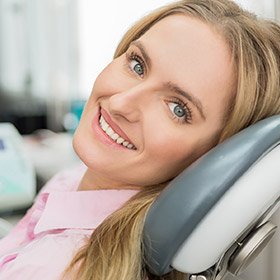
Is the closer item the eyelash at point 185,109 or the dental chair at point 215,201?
the dental chair at point 215,201

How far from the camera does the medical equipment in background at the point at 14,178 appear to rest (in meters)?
1.47

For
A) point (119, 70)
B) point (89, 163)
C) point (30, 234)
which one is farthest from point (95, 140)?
point (30, 234)

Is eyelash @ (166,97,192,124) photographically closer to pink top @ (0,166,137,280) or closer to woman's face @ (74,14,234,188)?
woman's face @ (74,14,234,188)

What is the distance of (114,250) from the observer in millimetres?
853

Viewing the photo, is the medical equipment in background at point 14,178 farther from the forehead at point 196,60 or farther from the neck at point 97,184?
the forehead at point 196,60

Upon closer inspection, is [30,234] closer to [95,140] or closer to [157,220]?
[95,140]

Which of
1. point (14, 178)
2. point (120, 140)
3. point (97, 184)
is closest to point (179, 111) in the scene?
point (120, 140)

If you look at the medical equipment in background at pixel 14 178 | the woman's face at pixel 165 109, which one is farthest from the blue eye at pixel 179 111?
the medical equipment in background at pixel 14 178

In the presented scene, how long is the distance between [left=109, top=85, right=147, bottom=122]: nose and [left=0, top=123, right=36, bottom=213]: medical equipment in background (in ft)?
2.15

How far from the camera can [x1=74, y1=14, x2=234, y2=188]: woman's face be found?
0.91m

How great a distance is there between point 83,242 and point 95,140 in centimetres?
18

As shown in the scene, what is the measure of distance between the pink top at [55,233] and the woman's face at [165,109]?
0.07 metres

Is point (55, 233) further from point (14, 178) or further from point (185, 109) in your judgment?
point (14, 178)

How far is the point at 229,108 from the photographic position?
0.94 m
